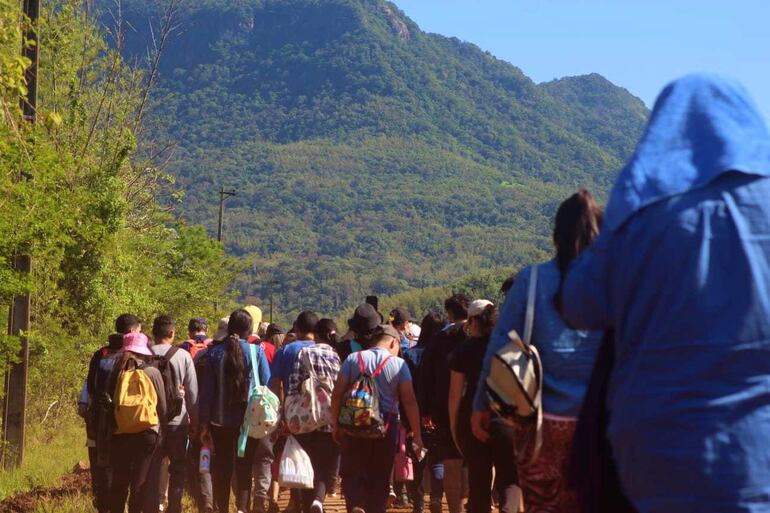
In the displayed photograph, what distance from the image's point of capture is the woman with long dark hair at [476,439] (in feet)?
26.1

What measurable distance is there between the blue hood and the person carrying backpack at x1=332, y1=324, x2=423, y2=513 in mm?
5950

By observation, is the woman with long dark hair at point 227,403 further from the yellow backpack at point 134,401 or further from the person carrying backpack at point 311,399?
the yellow backpack at point 134,401

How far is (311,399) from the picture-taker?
1039cm

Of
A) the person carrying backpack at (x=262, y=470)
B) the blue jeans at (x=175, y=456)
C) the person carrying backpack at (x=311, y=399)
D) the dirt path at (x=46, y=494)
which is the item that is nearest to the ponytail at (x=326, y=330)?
the person carrying backpack at (x=262, y=470)

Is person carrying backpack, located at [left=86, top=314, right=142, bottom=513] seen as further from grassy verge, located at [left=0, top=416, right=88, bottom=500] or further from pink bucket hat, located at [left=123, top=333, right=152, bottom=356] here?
grassy verge, located at [left=0, top=416, right=88, bottom=500]

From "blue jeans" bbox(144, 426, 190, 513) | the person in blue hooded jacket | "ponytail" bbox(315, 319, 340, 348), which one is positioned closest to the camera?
the person in blue hooded jacket

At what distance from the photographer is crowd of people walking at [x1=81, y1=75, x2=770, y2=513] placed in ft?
9.45

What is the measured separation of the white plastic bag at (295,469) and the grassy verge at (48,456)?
240 centimetres

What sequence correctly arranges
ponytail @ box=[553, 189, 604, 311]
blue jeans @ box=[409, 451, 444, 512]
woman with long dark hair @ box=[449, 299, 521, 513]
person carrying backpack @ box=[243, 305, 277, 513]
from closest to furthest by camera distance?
ponytail @ box=[553, 189, 604, 311] → woman with long dark hair @ box=[449, 299, 521, 513] → blue jeans @ box=[409, 451, 444, 512] → person carrying backpack @ box=[243, 305, 277, 513]

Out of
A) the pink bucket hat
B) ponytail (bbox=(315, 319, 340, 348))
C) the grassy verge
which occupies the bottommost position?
the grassy verge

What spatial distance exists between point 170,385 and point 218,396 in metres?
0.77

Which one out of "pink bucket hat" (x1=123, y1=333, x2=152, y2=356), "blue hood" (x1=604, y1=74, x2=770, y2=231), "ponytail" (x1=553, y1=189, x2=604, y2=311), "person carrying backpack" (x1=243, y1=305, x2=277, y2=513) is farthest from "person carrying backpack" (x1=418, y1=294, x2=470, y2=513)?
"blue hood" (x1=604, y1=74, x2=770, y2=231)

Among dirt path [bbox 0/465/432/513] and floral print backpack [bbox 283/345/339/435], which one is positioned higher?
floral print backpack [bbox 283/345/339/435]

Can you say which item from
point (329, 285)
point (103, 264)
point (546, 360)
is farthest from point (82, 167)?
point (329, 285)
